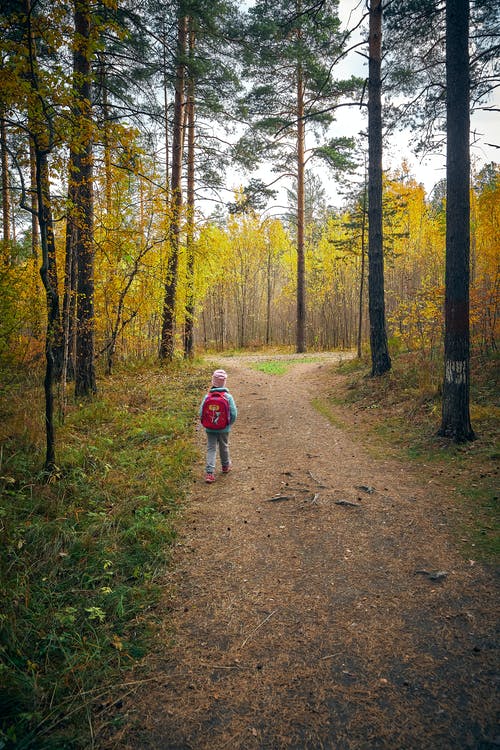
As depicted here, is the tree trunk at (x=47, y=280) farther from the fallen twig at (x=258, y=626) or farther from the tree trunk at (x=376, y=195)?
the tree trunk at (x=376, y=195)

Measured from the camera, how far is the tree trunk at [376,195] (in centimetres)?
971

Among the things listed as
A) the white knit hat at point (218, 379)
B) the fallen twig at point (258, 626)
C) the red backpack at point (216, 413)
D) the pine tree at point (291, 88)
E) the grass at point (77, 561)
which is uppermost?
the pine tree at point (291, 88)

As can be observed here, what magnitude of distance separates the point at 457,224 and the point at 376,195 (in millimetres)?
4434

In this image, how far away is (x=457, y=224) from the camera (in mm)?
6215

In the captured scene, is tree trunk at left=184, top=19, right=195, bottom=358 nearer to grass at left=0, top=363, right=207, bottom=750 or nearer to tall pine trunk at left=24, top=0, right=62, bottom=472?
tall pine trunk at left=24, top=0, right=62, bottom=472

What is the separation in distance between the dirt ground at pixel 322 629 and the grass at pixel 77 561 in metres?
0.27

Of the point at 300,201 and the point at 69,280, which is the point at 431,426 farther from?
the point at 300,201

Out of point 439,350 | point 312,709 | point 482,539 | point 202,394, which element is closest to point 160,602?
point 312,709

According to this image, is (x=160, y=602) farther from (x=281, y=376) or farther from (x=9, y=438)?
(x=281, y=376)

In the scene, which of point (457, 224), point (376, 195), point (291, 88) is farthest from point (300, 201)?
point (457, 224)

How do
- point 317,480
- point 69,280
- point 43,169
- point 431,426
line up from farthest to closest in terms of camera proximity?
1. point 431,426
2. point 69,280
3. point 317,480
4. point 43,169

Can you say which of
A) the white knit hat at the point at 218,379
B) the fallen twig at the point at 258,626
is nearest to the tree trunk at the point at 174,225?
the white knit hat at the point at 218,379

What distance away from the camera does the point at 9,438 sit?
19.5 feet

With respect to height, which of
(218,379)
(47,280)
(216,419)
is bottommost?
(216,419)
